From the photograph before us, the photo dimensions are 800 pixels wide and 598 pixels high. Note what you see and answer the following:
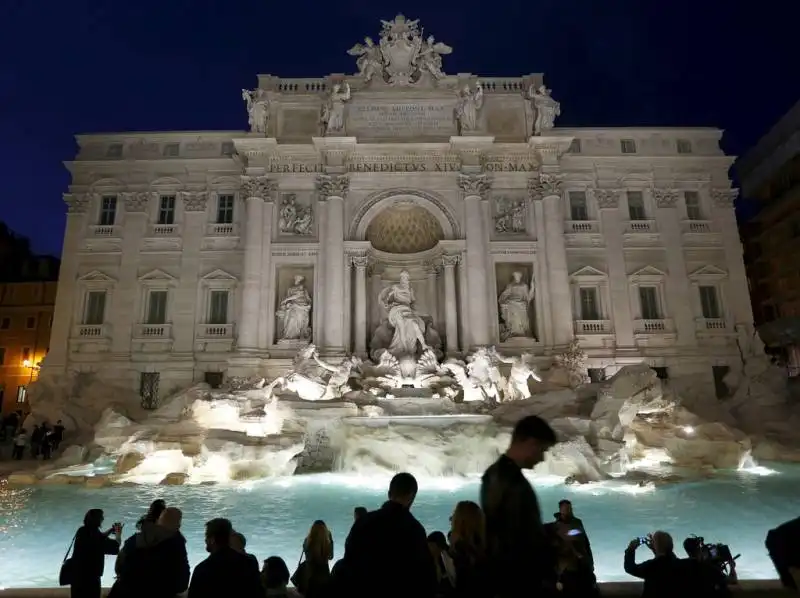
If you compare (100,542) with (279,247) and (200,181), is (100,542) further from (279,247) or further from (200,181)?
(200,181)

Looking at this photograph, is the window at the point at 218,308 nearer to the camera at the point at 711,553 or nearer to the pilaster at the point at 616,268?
the pilaster at the point at 616,268

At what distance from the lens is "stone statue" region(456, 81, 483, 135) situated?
24.1 m

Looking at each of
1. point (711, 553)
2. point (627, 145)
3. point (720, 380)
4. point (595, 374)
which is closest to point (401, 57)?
point (627, 145)

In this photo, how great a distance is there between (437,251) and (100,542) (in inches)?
790

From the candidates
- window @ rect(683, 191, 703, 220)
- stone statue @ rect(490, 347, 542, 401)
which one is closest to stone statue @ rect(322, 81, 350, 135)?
stone statue @ rect(490, 347, 542, 401)

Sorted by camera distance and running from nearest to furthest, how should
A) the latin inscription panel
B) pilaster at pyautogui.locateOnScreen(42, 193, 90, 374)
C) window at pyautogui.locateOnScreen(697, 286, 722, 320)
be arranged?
pilaster at pyautogui.locateOnScreen(42, 193, 90, 374) < window at pyautogui.locateOnScreen(697, 286, 722, 320) < the latin inscription panel

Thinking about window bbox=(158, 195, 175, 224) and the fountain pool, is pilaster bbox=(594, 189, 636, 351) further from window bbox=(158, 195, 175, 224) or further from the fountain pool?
window bbox=(158, 195, 175, 224)

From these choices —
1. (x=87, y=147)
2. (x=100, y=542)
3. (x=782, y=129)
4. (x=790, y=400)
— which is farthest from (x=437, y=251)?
(x=782, y=129)

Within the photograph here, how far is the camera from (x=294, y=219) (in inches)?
937

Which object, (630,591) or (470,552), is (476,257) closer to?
(630,591)

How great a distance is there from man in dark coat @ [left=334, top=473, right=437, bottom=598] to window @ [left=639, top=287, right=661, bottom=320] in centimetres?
2379

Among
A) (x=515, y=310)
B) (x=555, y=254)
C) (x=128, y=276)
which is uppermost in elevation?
(x=555, y=254)

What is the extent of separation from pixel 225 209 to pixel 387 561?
2449 cm

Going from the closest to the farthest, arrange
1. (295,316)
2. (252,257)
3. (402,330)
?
(402,330) < (295,316) < (252,257)
